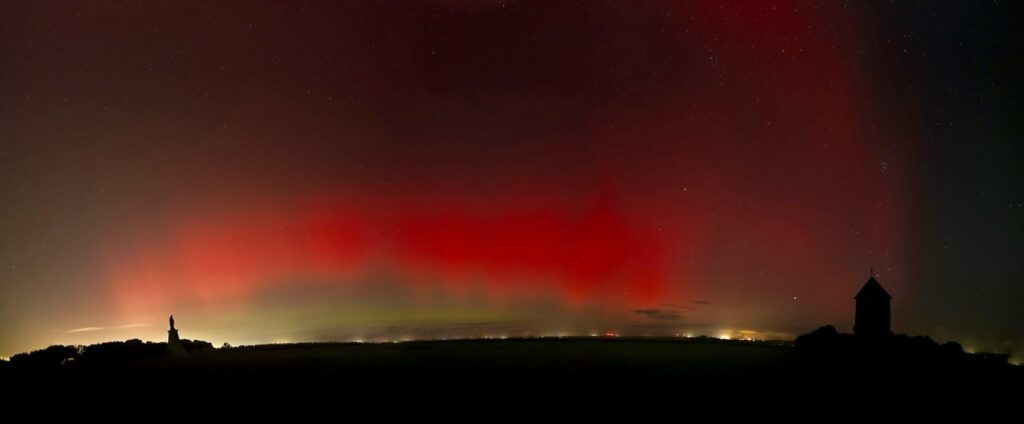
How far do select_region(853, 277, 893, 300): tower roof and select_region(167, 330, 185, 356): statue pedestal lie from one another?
82408 millimetres

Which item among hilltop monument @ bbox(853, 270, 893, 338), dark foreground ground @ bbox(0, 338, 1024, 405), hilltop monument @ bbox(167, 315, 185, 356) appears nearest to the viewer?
dark foreground ground @ bbox(0, 338, 1024, 405)

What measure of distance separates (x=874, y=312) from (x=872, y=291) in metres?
2.03

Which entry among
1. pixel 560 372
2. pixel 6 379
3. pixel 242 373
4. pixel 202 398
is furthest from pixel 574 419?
pixel 6 379

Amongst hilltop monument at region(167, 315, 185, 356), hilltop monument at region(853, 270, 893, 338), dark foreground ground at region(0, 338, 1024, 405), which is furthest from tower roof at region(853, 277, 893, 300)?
hilltop monument at region(167, 315, 185, 356)

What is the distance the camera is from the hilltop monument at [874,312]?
202 feet

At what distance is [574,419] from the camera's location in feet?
91.2

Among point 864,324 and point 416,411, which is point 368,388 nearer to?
point 416,411

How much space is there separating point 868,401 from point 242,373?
48.9 m

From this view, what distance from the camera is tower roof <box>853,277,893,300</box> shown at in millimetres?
61956

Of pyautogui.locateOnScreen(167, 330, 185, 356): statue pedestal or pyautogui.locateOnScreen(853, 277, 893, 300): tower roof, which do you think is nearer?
pyautogui.locateOnScreen(853, 277, 893, 300): tower roof

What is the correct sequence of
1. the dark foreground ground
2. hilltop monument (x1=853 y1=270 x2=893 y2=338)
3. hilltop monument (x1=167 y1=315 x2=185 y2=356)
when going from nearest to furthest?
the dark foreground ground < hilltop monument (x1=853 y1=270 x2=893 y2=338) < hilltop monument (x1=167 y1=315 x2=185 y2=356)

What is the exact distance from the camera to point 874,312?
6191cm

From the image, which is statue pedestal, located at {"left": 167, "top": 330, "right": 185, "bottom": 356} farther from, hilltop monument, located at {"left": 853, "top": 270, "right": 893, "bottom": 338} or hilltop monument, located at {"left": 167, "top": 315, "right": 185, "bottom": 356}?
hilltop monument, located at {"left": 853, "top": 270, "right": 893, "bottom": 338}

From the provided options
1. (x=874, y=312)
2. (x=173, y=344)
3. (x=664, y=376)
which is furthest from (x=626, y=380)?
(x=173, y=344)
